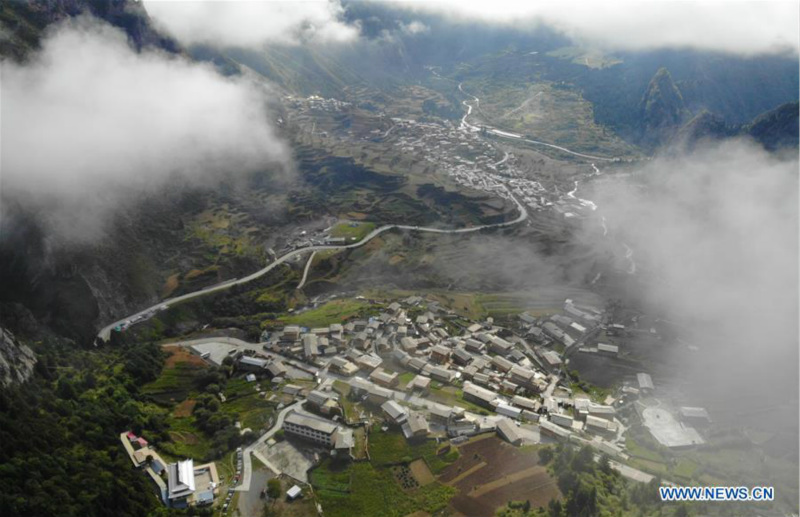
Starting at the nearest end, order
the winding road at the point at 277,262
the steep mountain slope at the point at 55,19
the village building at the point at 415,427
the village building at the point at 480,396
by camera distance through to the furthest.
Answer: the village building at the point at 415,427 → the village building at the point at 480,396 → the winding road at the point at 277,262 → the steep mountain slope at the point at 55,19

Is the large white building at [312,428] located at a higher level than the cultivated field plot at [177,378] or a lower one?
higher

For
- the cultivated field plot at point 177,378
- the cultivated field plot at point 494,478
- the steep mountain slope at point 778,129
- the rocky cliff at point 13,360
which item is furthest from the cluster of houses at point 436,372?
the steep mountain slope at point 778,129

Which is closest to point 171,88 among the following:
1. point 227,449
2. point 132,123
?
point 132,123

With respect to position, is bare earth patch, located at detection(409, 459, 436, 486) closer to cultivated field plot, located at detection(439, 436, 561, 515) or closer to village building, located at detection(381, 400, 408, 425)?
cultivated field plot, located at detection(439, 436, 561, 515)

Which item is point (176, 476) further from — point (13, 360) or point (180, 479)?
point (13, 360)

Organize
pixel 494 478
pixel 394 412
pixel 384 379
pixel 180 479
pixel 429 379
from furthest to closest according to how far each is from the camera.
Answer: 1. pixel 429 379
2. pixel 384 379
3. pixel 394 412
4. pixel 494 478
5. pixel 180 479

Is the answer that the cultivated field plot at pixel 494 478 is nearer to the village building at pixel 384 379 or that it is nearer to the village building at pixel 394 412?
the village building at pixel 394 412

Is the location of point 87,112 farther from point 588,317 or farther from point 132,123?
point 588,317

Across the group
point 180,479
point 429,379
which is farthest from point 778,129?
point 180,479

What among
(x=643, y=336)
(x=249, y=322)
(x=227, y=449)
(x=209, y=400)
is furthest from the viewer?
(x=249, y=322)
